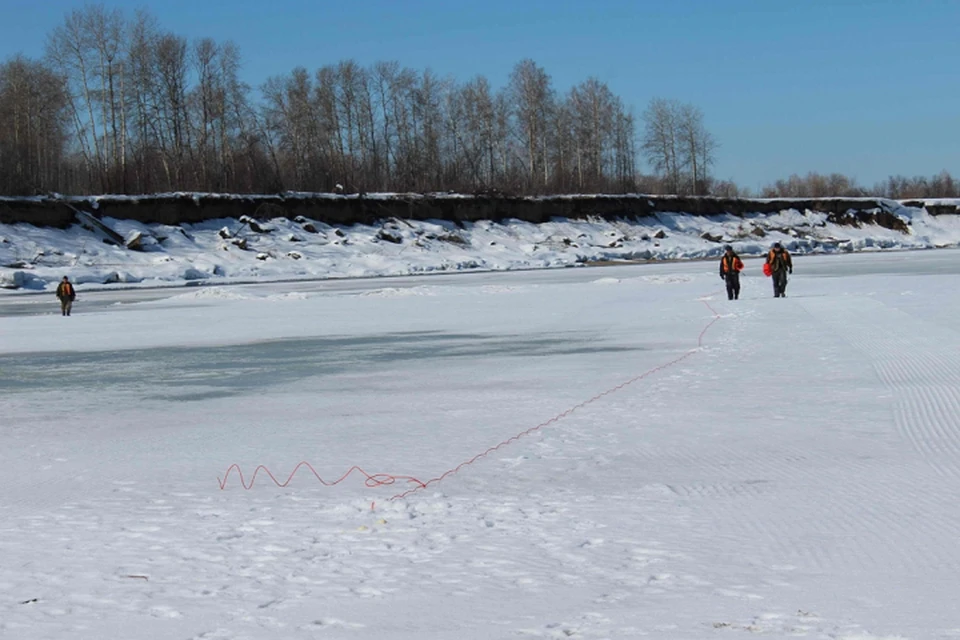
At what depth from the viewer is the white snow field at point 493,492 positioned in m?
4.50

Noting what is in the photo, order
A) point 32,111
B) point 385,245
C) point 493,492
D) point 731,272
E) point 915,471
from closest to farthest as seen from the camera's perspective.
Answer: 1. point 493,492
2. point 915,471
3. point 731,272
4. point 385,245
5. point 32,111

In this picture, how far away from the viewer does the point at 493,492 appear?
22.0 feet

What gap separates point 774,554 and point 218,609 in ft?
8.23

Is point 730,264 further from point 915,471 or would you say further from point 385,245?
point 385,245

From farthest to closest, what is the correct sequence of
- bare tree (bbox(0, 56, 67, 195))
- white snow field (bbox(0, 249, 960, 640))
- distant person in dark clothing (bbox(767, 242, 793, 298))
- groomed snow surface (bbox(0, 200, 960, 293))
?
bare tree (bbox(0, 56, 67, 195))
groomed snow surface (bbox(0, 200, 960, 293))
distant person in dark clothing (bbox(767, 242, 793, 298))
white snow field (bbox(0, 249, 960, 640))

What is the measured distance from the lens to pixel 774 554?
5207 millimetres

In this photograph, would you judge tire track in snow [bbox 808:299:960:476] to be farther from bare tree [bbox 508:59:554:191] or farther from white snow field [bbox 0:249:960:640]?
bare tree [bbox 508:59:554:191]

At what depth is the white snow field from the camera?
4496 millimetres

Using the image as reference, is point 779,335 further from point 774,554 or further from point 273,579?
point 273,579

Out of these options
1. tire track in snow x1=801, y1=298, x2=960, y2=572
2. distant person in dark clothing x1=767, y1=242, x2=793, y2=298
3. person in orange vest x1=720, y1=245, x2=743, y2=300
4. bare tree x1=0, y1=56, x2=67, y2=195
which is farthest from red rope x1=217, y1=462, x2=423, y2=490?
bare tree x1=0, y1=56, x2=67, y2=195

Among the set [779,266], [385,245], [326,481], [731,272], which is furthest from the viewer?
[385,245]

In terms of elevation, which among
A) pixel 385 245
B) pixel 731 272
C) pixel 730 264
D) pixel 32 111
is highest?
pixel 32 111

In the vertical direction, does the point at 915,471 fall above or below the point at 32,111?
below

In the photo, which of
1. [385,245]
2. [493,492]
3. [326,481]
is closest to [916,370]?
[493,492]
